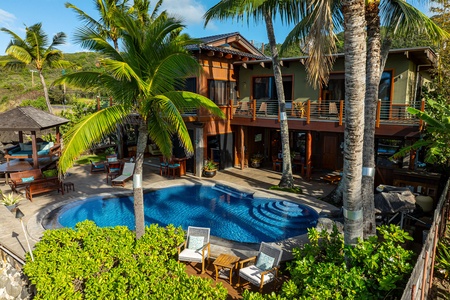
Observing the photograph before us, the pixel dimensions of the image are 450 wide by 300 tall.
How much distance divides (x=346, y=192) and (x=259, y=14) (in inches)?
436

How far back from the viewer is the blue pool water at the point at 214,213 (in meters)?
11.7

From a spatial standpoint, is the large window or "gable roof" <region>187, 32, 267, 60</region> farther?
the large window

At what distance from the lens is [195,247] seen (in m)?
8.97

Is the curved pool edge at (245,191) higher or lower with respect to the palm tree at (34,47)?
lower

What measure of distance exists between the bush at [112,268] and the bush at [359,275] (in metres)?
1.72

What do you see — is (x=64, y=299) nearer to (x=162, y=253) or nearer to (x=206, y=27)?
(x=162, y=253)

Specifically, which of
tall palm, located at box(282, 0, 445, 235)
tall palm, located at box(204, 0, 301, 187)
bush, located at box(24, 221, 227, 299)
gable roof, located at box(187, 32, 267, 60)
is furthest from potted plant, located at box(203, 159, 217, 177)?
bush, located at box(24, 221, 227, 299)

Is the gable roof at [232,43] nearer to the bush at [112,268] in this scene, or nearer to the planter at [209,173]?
the planter at [209,173]

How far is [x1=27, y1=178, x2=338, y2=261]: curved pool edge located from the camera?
9.10 metres

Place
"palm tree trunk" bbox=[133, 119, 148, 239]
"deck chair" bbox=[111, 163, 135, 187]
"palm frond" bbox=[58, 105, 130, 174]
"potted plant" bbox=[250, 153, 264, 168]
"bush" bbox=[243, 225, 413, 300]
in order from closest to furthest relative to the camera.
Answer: "bush" bbox=[243, 225, 413, 300]
"palm frond" bbox=[58, 105, 130, 174]
"palm tree trunk" bbox=[133, 119, 148, 239]
"deck chair" bbox=[111, 163, 135, 187]
"potted plant" bbox=[250, 153, 264, 168]

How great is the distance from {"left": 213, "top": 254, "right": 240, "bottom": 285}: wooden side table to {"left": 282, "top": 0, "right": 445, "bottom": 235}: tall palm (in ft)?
12.0

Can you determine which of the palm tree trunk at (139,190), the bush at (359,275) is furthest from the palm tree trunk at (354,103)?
the palm tree trunk at (139,190)

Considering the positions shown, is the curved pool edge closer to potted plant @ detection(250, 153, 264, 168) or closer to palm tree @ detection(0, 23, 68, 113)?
potted plant @ detection(250, 153, 264, 168)

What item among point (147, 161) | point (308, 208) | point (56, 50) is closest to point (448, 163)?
point (308, 208)
